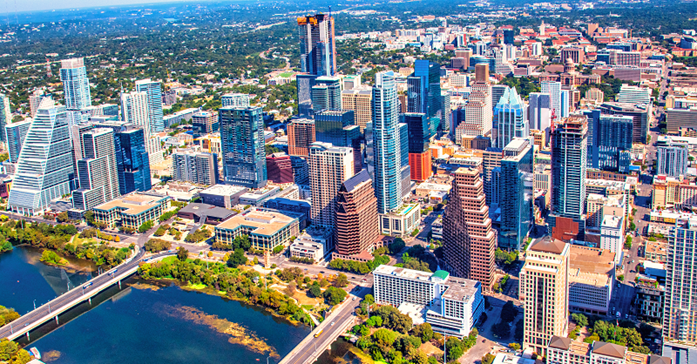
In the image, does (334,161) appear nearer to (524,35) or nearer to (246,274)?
(246,274)

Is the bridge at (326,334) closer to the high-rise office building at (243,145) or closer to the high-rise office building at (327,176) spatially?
the high-rise office building at (327,176)

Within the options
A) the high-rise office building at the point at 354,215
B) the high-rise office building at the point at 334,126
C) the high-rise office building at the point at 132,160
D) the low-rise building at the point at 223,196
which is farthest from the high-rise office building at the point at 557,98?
the high-rise office building at the point at 132,160

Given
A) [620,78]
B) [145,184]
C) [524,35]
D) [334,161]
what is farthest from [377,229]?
[524,35]

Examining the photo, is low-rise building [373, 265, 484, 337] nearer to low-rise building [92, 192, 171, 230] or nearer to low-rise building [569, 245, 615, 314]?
low-rise building [569, 245, 615, 314]

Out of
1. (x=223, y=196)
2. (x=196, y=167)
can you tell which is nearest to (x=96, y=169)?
(x=196, y=167)

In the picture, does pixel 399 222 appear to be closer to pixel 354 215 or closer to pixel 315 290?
pixel 354 215

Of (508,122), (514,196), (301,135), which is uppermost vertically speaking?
(508,122)

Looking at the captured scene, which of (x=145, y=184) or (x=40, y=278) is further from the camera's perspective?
(x=145, y=184)
